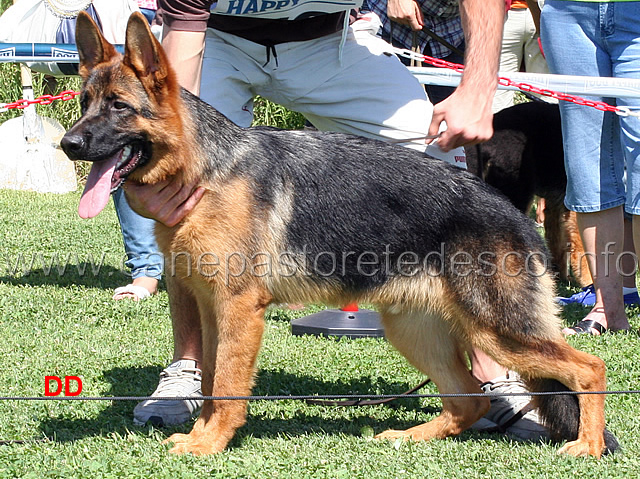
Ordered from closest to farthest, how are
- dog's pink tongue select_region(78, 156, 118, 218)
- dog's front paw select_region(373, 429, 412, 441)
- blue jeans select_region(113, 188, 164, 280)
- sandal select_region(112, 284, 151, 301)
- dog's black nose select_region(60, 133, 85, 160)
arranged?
dog's black nose select_region(60, 133, 85, 160)
dog's pink tongue select_region(78, 156, 118, 218)
dog's front paw select_region(373, 429, 412, 441)
sandal select_region(112, 284, 151, 301)
blue jeans select_region(113, 188, 164, 280)

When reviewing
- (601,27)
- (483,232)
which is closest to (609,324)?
(601,27)

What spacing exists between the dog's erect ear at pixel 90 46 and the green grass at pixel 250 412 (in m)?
1.58

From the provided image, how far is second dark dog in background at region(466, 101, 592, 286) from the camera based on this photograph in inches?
256

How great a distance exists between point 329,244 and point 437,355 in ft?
2.72

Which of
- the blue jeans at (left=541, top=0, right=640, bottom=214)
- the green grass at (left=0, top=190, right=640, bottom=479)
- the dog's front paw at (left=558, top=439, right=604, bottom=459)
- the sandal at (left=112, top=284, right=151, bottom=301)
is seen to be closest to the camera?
the green grass at (left=0, top=190, right=640, bottom=479)

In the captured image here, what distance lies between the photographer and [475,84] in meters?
3.28

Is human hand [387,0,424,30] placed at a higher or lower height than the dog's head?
higher

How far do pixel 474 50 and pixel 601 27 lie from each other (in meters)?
1.90

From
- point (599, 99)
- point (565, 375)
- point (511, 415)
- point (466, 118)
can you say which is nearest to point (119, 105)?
point (466, 118)

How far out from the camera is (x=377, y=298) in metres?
3.46

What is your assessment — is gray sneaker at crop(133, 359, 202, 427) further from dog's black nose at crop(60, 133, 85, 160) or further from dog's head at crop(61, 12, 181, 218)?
dog's black nose at crop(60, 133, 85, 160)

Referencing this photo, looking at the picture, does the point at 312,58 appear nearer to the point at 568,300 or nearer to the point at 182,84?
the point at 182,84

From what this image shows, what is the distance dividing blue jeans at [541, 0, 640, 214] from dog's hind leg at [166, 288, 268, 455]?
2724mm

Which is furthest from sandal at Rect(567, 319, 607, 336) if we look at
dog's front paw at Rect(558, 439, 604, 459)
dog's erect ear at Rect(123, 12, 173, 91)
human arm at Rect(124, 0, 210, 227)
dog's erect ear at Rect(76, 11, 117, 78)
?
dog's erect ear at Rect(76, 11, 117, 78)
